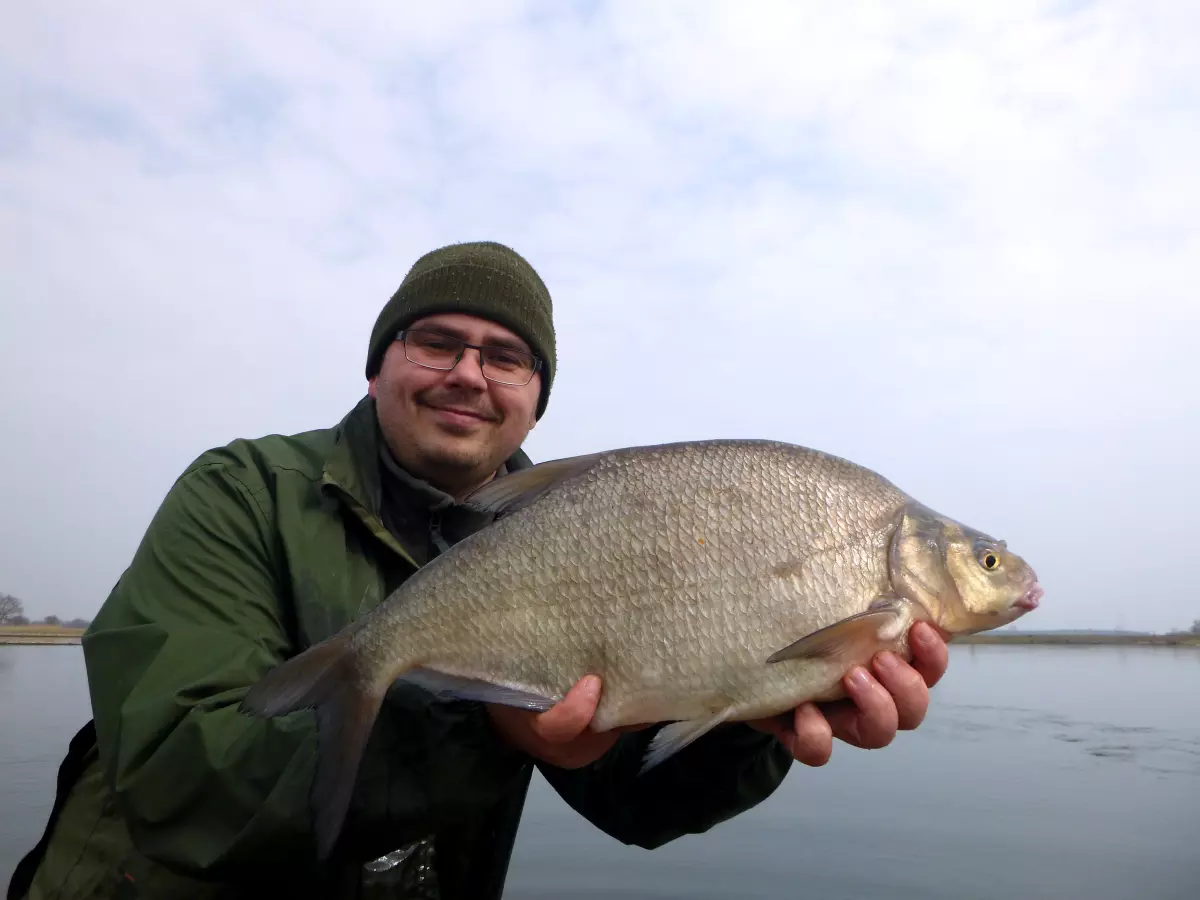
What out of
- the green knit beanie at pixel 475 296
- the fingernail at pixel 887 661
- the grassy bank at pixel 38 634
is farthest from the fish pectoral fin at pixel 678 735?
Answer: the grassy bank at pixel 38 634

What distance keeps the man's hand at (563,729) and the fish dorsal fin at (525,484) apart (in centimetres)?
58

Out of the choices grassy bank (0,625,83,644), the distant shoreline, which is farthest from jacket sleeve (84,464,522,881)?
grassy bank (0,625,83,644)

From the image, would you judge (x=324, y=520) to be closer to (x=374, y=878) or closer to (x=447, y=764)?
(x=447, y=764)

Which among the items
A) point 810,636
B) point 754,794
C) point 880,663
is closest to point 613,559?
point 810,636

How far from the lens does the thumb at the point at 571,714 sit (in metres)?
2.11

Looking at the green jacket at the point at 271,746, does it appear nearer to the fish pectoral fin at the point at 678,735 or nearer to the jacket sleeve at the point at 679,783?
the jacket sleeve at the point at 679,783

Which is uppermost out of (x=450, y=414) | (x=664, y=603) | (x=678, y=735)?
(x=450, y=414)

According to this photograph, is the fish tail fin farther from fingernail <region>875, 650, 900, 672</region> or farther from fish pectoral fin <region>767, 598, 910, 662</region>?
fingernail <region>875, 650, 900, 672</region>

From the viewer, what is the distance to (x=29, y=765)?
1055 cm

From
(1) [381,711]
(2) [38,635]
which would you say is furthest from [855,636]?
(2) [38,635]

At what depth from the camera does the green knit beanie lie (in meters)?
3.34

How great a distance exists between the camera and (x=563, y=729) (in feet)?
6.96

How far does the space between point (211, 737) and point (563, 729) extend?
33.8 inches

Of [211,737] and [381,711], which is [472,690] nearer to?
[381,711]
